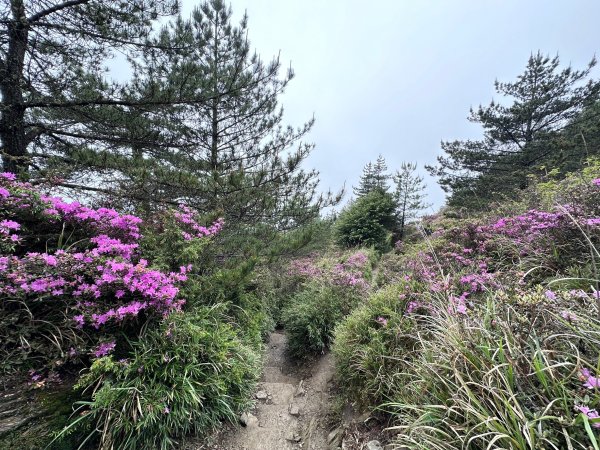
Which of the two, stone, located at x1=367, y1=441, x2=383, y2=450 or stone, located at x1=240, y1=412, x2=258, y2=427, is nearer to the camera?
stone, located at x1=367, y1=441, x2=383, y2=450

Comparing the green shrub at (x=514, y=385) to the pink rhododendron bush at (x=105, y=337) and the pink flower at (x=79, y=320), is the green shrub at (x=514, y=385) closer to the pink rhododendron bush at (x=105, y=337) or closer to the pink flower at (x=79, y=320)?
the pink rhododendron bush at (x=105, y=337)

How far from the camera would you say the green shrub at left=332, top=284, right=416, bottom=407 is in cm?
251

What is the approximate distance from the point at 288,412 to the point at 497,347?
2.58 metres

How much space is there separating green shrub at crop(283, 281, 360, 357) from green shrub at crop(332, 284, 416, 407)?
72cm

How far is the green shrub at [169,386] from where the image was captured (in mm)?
1837

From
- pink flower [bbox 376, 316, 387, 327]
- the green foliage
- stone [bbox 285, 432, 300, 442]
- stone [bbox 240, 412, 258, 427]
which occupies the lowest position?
stone [bbox 285, 432, 300, 442]

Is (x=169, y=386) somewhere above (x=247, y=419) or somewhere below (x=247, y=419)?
above

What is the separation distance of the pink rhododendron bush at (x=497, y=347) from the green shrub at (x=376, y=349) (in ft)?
0.04

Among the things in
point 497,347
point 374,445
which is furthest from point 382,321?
Result: point 497,347

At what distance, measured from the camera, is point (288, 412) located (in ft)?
10.1

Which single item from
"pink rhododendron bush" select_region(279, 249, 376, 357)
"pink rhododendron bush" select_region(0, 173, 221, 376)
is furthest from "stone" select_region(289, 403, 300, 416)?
"pink rhododendron bush" select_region(0, 173, 221, 376)

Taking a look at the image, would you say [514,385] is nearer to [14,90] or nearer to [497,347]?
[497,347]

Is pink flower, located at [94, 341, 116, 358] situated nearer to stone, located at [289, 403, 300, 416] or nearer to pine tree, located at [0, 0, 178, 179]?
stone, located at [289, 403, 300, 416]

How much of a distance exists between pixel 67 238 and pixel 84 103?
8.46ft
